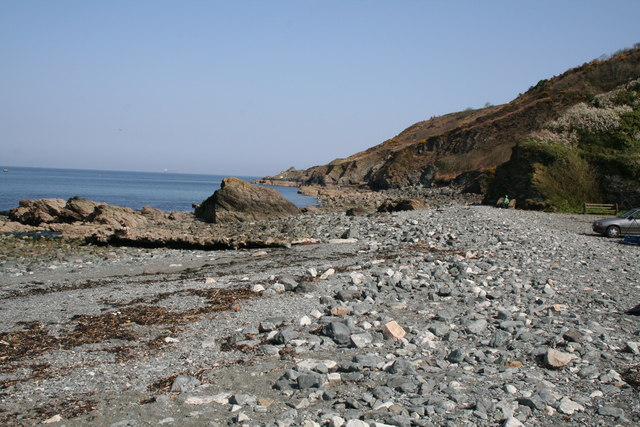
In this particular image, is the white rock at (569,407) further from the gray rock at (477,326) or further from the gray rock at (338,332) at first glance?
the gray rock at (338,332)

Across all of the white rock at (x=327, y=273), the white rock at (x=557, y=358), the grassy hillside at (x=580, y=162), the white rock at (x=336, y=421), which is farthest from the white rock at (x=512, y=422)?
the grassy hillside at (x=580, y=162)

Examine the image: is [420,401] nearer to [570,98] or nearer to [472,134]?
[570,98]

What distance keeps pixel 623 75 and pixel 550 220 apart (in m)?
33.3

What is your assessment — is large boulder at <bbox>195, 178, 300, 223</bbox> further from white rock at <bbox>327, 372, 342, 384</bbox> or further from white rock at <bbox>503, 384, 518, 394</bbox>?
white rock at <bbox>503, 384, 518, 394</bbox>

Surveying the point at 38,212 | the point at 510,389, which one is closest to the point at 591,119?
the point at 38,212

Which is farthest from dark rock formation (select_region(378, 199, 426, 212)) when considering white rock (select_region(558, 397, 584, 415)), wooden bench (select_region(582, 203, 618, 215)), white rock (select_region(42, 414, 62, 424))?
white rock (select_region(42, 414, 62, 424))

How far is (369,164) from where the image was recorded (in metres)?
102

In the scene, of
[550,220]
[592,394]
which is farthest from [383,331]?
[550,220]

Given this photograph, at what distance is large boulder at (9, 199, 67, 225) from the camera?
32.3 meters

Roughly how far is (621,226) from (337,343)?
1803 centimetres

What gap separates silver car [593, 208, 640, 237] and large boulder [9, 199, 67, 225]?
2913cm

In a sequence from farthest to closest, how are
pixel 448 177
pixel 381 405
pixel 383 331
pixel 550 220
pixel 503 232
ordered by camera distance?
pixel 448 177
pixel 550 220
pixel 503 232
pixel 383 331
pixel 381 405

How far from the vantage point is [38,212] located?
3256 centimetres

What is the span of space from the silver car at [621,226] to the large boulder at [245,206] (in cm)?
1814
